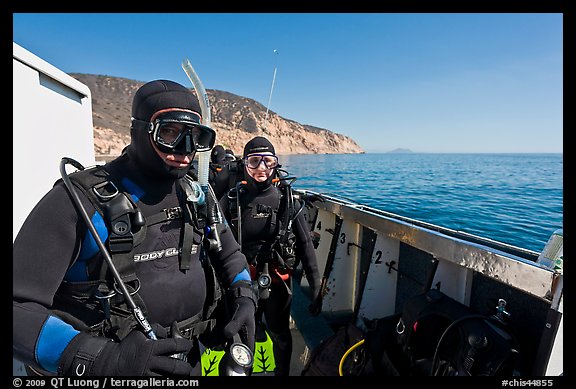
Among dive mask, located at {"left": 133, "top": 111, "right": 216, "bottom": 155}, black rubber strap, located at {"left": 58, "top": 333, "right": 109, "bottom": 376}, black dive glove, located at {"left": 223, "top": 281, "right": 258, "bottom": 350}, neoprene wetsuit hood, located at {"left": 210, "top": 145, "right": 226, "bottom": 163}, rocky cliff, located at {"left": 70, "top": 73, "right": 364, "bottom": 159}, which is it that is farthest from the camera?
rocky cliff, located at {"left": 70, "top": 73, "right": 364, "bottom": 159}

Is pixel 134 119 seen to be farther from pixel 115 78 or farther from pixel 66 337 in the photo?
pixel 115 78

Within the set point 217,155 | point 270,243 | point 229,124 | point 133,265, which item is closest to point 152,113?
point 133,265

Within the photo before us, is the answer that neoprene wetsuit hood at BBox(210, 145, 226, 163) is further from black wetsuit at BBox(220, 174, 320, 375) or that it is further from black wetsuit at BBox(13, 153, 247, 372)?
black wetsuit at BBox(13, 153, 247, 372)

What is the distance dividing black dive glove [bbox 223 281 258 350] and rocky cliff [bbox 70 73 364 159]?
149 ft

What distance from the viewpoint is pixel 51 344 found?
1170 mm

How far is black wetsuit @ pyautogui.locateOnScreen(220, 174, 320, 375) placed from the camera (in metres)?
3.24

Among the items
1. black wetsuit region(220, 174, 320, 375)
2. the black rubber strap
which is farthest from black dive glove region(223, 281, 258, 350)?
black wetsuit region(220, 174, 320, 375)

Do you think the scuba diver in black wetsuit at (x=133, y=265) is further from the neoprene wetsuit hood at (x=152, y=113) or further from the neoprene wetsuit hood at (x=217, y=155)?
the neoprene wetsuit hood at (x=217, y=155)

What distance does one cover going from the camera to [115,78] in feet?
323

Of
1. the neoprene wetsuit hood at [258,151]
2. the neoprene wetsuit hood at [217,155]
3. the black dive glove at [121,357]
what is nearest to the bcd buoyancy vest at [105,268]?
the black dive glove at [121,357]

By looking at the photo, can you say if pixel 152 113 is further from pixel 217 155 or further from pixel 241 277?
pixel 217 155

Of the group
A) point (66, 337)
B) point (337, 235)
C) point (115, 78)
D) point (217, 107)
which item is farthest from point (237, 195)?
point (115, 78)

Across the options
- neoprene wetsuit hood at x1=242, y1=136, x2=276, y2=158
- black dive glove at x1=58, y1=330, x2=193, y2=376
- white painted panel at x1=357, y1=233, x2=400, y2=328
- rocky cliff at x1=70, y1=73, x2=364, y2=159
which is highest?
rocky cliff at x1=70, y1=73, x2=364, y2=159

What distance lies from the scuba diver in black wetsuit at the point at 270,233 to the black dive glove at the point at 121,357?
1816 mm
